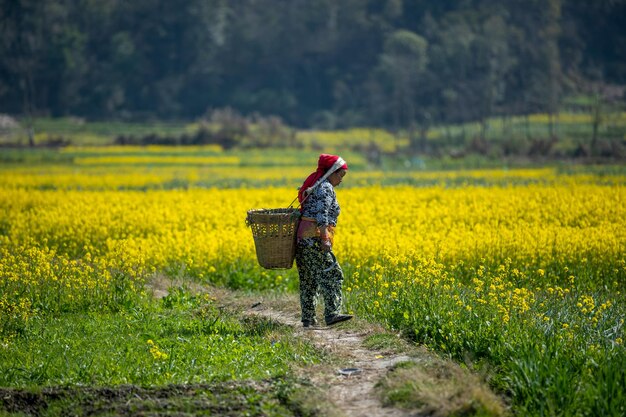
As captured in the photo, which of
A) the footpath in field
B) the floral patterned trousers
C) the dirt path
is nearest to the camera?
the footpath in field

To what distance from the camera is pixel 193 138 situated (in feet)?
224

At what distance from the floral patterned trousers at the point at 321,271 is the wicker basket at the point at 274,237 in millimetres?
174

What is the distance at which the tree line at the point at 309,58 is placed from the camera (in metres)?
90.0

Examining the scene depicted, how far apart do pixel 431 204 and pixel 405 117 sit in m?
65.6

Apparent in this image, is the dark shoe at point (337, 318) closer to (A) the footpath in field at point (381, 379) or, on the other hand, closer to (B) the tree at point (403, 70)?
(A) the footpath in field at point (381, 379)

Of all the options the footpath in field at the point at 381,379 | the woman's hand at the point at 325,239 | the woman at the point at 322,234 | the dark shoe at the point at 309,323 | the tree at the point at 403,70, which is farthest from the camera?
the tree at the point at 403,70

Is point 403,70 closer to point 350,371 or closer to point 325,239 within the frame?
point 325,239

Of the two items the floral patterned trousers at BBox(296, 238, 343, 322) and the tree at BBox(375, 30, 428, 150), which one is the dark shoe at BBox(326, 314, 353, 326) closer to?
the floral patterned trousers at BBox(296, 238, 343, 322)

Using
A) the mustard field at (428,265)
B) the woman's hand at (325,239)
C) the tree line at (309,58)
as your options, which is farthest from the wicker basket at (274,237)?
the tree line at (309,58)

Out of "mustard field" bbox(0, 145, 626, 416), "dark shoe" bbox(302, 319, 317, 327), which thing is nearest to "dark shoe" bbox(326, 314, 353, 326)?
"dark shoe" bbox(302, 319, 317, 327)

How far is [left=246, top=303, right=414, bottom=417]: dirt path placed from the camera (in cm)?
802

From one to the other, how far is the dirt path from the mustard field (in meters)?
0.63

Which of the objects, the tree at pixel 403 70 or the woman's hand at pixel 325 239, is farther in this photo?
the tree at pixel 403 70

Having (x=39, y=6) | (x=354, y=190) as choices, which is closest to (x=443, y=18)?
(x=39, y=6)
